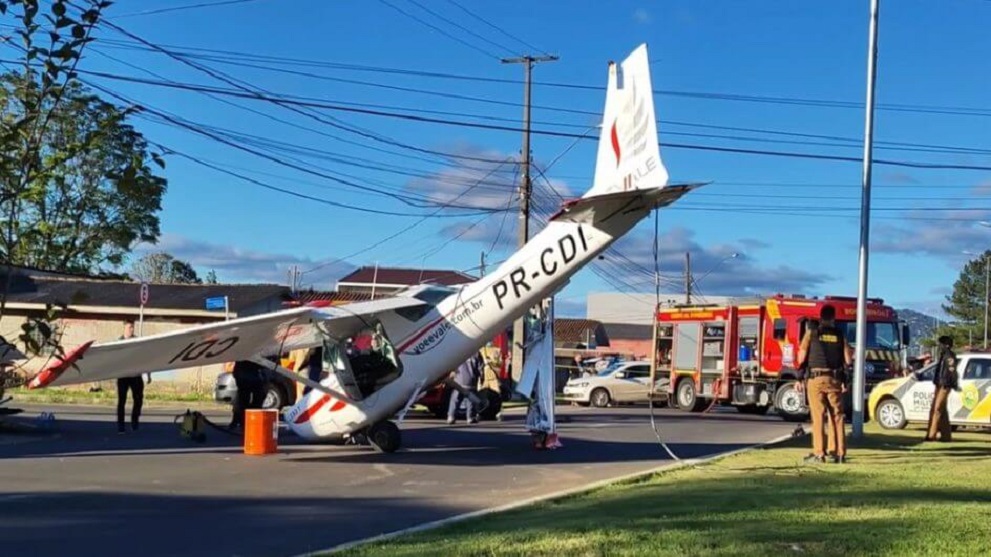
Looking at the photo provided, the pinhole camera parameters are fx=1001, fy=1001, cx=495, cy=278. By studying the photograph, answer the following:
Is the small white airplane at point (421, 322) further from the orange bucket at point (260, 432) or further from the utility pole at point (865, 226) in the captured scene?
the utility pole at point (865, 226)

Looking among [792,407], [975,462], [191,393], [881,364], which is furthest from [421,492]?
[191,393]

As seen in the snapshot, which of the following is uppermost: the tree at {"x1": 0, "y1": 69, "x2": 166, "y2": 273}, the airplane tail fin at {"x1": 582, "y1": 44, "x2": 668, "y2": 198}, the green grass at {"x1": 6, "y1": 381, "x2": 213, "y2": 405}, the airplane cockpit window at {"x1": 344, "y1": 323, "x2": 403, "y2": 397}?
the airplane tail fin at {"x1": 582, "y1": 44, "x2": 668, "y2": 198}

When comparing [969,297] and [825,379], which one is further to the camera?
[969,297]

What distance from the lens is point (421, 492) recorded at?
1175 cm

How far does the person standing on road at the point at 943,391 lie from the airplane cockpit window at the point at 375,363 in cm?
944

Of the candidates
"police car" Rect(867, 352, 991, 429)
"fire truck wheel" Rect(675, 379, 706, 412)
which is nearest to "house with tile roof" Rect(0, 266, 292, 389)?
"fire truck wheel" Rect(675, 379, 706, 412)

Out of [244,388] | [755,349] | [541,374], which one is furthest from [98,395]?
[755,349]

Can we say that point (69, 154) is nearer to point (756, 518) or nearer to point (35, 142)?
point (35, 142)

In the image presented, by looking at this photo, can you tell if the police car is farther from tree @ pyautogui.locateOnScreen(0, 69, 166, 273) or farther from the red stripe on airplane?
tree @ pyautogui.locateOnScreen(0, 69, 166, 273)

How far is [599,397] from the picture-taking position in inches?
1288

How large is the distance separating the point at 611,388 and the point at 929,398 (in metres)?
12.9

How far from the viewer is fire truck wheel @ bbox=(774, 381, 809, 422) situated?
2548cm

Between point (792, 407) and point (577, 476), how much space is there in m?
14.1

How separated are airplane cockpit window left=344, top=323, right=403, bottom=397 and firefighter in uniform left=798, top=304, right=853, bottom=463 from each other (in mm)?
5942
